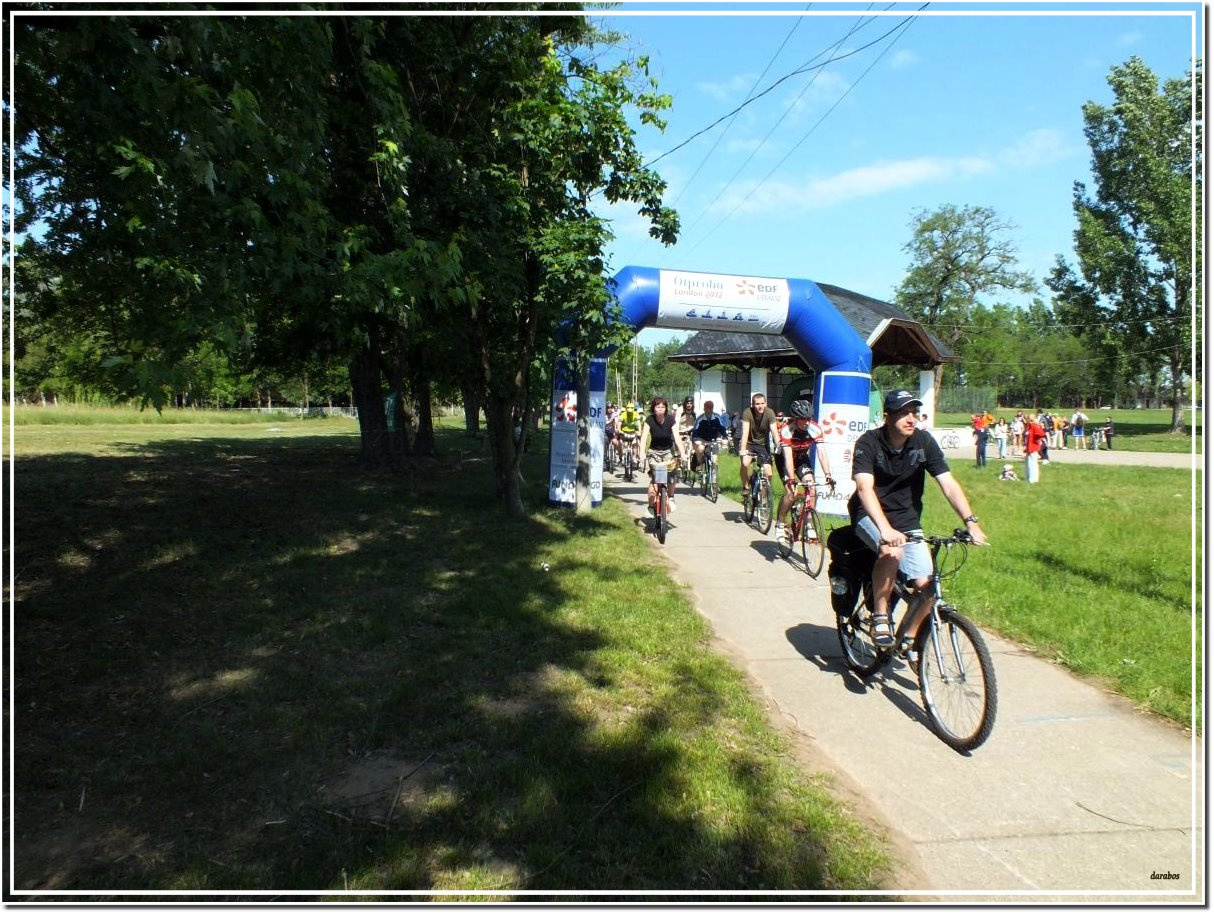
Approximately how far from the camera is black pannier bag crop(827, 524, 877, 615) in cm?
495

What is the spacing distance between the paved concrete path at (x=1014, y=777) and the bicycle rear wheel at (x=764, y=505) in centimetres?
465

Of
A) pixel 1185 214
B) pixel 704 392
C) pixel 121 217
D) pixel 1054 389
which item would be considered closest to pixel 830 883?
pixel 121 217

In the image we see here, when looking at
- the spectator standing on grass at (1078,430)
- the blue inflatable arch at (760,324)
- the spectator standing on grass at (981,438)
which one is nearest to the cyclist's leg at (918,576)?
the blue inflatable arch at (760,324)

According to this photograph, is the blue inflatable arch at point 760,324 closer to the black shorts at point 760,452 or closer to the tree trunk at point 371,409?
the black shorts at point 760,452

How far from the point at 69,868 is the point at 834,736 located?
12.2ft

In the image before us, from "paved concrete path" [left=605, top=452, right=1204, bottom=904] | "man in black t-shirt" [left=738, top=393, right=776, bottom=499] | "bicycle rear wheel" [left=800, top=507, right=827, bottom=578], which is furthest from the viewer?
"man in black t-shirt" [left=738, top=393, right=776, bottom=499]

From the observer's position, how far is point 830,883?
2.89m

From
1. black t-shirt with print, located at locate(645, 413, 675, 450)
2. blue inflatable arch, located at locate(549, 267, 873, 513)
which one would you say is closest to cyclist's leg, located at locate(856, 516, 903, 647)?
black t-shirt with print, located at locate(645, 413, 675, 450)

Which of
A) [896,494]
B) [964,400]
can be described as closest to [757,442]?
[896,494]

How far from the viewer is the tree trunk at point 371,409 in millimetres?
14742

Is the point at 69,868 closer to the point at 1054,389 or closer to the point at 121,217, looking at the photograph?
the point at 121,217

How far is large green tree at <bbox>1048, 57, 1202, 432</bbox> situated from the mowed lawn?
42390 mm

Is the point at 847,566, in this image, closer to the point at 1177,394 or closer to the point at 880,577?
the point at 880,577

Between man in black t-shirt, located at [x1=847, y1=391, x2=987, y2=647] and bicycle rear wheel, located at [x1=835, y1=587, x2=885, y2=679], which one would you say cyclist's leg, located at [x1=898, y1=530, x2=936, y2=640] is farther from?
bicycle rear wheel, located at [x1=835, y1=587, x2=885, y2=679]
